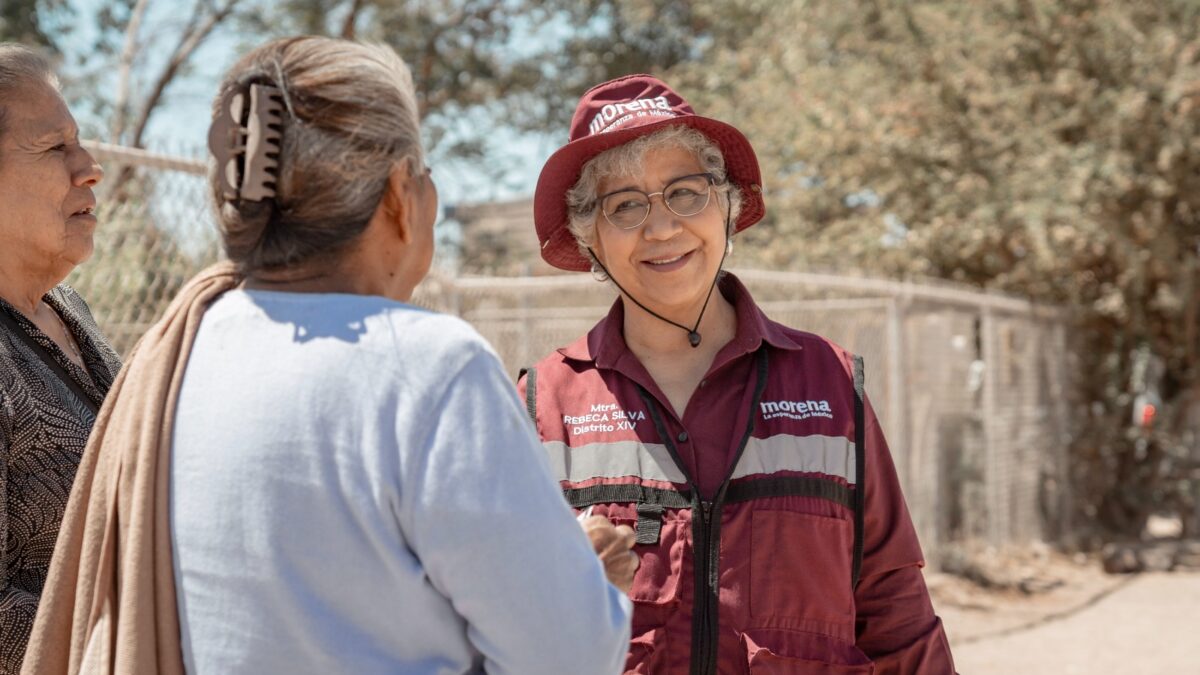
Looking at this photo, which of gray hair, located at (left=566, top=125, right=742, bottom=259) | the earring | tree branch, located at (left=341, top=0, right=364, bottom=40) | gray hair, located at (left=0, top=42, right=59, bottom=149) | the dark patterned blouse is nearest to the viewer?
the dark patterned blouse

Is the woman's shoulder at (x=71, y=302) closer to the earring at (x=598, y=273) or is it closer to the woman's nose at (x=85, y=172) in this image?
the woman's nose at (x=85, y=172)

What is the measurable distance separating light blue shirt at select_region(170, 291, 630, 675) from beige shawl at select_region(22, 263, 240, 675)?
0.04m

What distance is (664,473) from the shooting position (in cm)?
246

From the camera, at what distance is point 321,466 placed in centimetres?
148

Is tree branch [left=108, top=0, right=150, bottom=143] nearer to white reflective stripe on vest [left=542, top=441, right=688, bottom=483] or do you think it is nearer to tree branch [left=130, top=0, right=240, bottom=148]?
tree branch [left=130, top=0, right=240, bottom=148]

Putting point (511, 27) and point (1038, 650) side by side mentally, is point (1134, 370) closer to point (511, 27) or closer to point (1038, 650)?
point (1038, 650)

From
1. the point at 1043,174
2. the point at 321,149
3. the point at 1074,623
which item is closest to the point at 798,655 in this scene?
the point at 321,149

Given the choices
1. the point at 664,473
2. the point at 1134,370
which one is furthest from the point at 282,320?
the point at 1134,370

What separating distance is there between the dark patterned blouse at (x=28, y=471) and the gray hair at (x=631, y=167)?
1.07 metres

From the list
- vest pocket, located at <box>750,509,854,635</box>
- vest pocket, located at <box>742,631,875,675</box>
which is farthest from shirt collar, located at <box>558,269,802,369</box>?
vest pocket, located at <box>742,631,875,675</box>

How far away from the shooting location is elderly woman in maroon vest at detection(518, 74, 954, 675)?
2.39 m

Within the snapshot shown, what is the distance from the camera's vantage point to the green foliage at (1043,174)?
10.8 m

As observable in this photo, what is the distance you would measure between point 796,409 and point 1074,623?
7.10 metres

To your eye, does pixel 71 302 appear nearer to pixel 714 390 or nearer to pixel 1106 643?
pixel 714 390
